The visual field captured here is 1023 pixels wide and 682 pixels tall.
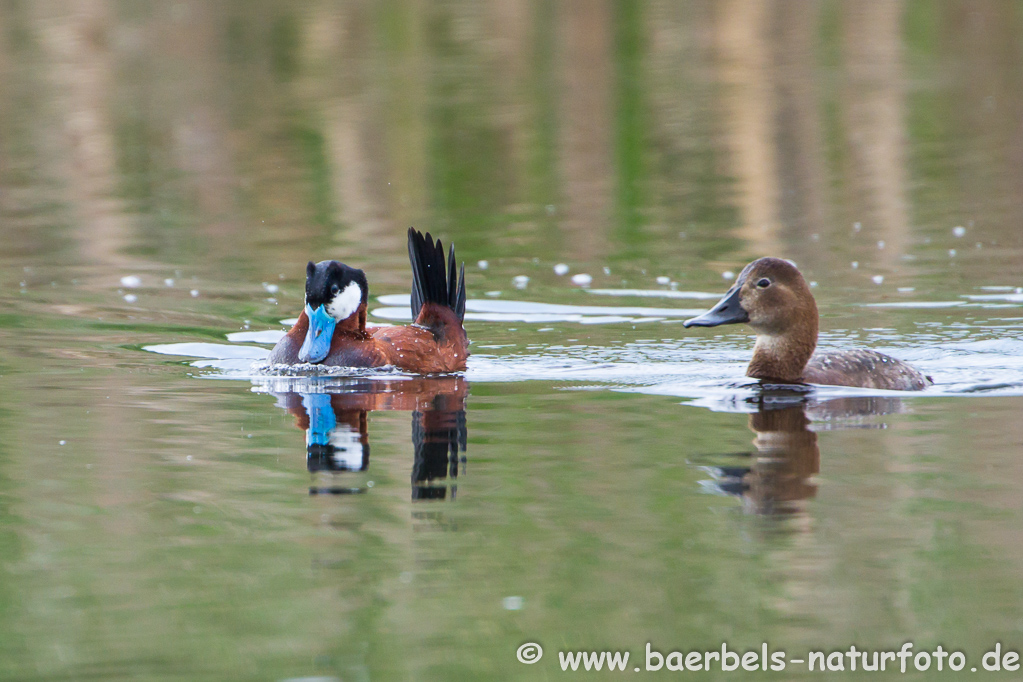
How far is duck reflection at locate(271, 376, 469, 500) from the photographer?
6.64 meters

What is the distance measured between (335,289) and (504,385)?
124 cm

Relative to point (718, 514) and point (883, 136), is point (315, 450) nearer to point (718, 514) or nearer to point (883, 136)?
point (718, 514)

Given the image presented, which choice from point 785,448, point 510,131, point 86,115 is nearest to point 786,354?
point 785,448

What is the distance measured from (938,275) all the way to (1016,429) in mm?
4767

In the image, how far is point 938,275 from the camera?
12.0 m

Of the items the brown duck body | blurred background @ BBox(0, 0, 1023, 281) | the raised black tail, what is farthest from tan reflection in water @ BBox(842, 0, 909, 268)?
the brown duck body

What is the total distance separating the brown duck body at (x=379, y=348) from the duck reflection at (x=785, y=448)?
6.79ft

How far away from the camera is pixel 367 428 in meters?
7.75

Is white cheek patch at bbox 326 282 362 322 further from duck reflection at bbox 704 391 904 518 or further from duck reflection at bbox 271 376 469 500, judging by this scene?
duck reflection at bbox 704 391 904 518

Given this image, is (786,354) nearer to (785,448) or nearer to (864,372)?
(864,372)

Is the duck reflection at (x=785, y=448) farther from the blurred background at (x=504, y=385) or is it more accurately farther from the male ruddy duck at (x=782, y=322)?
the male ruddy duck at (x=782, y=322)

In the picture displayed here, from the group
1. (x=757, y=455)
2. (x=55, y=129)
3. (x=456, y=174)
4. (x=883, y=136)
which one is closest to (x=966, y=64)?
(x=883, y=136)

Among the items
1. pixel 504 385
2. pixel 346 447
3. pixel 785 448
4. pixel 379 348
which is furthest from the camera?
pixel 379 348

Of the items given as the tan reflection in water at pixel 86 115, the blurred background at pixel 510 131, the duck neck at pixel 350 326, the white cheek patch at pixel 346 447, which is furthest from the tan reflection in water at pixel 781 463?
the tan reflection in water at pixel 86 115
